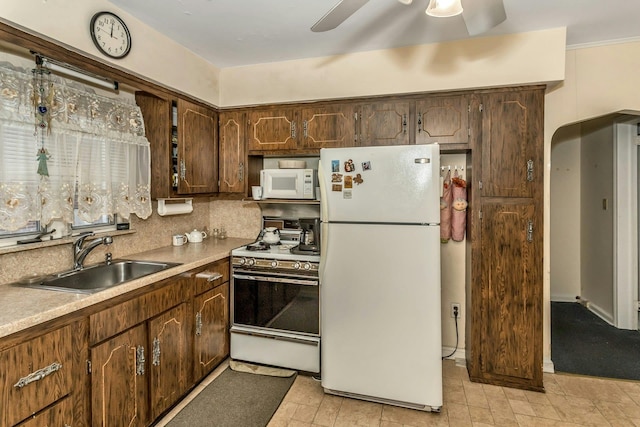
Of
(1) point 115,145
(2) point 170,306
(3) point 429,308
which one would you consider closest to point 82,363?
(2) point 170,306

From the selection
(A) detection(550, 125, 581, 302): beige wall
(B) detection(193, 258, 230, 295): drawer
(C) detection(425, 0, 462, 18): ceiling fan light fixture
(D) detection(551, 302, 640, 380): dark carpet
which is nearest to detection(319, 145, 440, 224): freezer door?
(C) detection(425, 0, 462, 18): ceiling fan light fixture

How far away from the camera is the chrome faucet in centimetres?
204

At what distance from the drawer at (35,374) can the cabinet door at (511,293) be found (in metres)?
2.52

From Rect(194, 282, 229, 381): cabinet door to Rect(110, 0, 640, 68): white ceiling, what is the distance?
1866 millimetres

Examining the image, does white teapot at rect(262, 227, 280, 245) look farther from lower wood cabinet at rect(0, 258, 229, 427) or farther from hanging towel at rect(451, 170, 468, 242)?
hanging towel at rect(451, 170, 468, 242)

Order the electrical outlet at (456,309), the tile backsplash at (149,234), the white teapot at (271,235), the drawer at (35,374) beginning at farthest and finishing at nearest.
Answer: the white teapot at (271,235) < the electrical outlet at (456,309) < the tile backsplash at (149,234) < the drawer at (35,374)

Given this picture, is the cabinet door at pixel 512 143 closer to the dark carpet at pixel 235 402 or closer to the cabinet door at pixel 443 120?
the cabinet door at pixel 443 120

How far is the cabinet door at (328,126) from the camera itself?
2.69 m

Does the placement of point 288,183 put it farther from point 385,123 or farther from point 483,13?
point 483,13

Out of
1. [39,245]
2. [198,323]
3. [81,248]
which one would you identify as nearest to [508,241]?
[198,323]

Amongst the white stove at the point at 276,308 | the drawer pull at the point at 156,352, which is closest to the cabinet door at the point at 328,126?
the white stove at the point at 276,308

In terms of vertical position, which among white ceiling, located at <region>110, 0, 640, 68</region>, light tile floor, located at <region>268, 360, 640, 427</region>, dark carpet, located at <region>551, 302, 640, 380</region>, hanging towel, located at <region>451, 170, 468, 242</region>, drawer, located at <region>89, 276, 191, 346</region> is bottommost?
light tile floor, located at <region>268, 360, 640, 427</region>

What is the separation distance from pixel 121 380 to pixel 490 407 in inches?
88.5

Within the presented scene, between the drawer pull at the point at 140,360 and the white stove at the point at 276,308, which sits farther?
the white stove at the point at 276,308
